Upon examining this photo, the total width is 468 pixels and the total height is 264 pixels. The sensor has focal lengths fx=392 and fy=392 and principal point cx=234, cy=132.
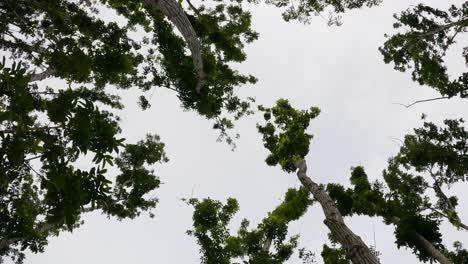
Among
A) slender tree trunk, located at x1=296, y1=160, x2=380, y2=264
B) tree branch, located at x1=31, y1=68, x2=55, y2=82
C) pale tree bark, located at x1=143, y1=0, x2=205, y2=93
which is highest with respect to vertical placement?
tree branch, located at x1=31, y1=68, x2=55, y2=82

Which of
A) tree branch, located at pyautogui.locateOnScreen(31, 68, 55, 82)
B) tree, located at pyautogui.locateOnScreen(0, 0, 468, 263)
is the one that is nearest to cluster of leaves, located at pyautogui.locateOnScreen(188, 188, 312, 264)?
tree, located at pyautogui.locateOnScreen(0, 0, 468, 263)

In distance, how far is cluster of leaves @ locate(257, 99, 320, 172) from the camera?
15.4 meters

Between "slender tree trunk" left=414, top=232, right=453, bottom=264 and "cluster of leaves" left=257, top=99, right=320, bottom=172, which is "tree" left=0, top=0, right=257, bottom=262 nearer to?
"cluster of leaves" left=257, top=99, right=320, bottom=172

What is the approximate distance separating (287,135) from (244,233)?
4.36 m

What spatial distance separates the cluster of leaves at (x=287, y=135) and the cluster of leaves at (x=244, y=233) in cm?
146

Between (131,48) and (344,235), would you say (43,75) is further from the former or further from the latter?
(344,235)

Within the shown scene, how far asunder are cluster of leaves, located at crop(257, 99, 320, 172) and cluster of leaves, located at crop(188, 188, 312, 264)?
1465 millimetres

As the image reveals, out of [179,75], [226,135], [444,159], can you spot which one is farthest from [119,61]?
[444,159]

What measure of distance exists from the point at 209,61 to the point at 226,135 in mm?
4022

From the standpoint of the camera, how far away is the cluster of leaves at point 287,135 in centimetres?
1535

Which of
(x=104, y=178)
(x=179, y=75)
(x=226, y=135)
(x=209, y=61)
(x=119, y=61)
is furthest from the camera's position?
(x=226, y=135)

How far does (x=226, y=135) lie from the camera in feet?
50.6

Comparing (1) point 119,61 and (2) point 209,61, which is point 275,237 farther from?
(1) point 119,61

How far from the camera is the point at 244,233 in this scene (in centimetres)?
1448
